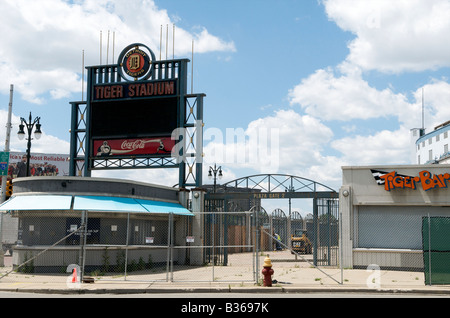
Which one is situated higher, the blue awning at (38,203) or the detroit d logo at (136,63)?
the detroit d logo at (136,63)

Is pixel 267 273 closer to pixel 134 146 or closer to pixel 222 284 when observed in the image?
pixel 222 284

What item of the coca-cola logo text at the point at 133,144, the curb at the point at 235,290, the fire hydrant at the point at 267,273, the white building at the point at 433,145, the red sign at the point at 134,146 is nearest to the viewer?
the curb at the point at 235,290

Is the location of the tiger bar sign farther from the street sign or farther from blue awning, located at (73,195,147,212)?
the street sign

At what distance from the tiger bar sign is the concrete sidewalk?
172 inches

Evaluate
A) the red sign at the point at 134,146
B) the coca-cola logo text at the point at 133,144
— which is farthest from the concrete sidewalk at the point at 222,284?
the coca-cola logo text at the point at 133,144

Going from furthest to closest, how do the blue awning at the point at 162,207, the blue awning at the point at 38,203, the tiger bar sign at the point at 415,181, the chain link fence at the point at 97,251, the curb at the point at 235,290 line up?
1. the blue awning at the point at 162,207
2. the tiger bar sign at the point at 415,181
3. the blue awning at the point at 38,203
4. the chain link fence at the point at 97,251
5. the curb at the point at 235,290

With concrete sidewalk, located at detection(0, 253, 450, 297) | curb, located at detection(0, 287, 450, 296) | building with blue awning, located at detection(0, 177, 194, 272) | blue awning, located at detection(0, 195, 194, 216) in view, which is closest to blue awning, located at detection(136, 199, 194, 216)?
building with blue awning, located at detection(0, 177, 194, 272)

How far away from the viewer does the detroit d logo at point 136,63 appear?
3080 cm

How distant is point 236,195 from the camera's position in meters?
28.2

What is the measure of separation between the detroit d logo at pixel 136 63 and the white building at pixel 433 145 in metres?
55.5

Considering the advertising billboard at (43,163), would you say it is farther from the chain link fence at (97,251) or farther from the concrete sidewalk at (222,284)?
the concrete sidewalk at (222,284)

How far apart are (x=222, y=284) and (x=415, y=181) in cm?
1178

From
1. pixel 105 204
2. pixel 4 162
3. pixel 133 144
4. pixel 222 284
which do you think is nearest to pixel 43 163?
pixel 4 162
